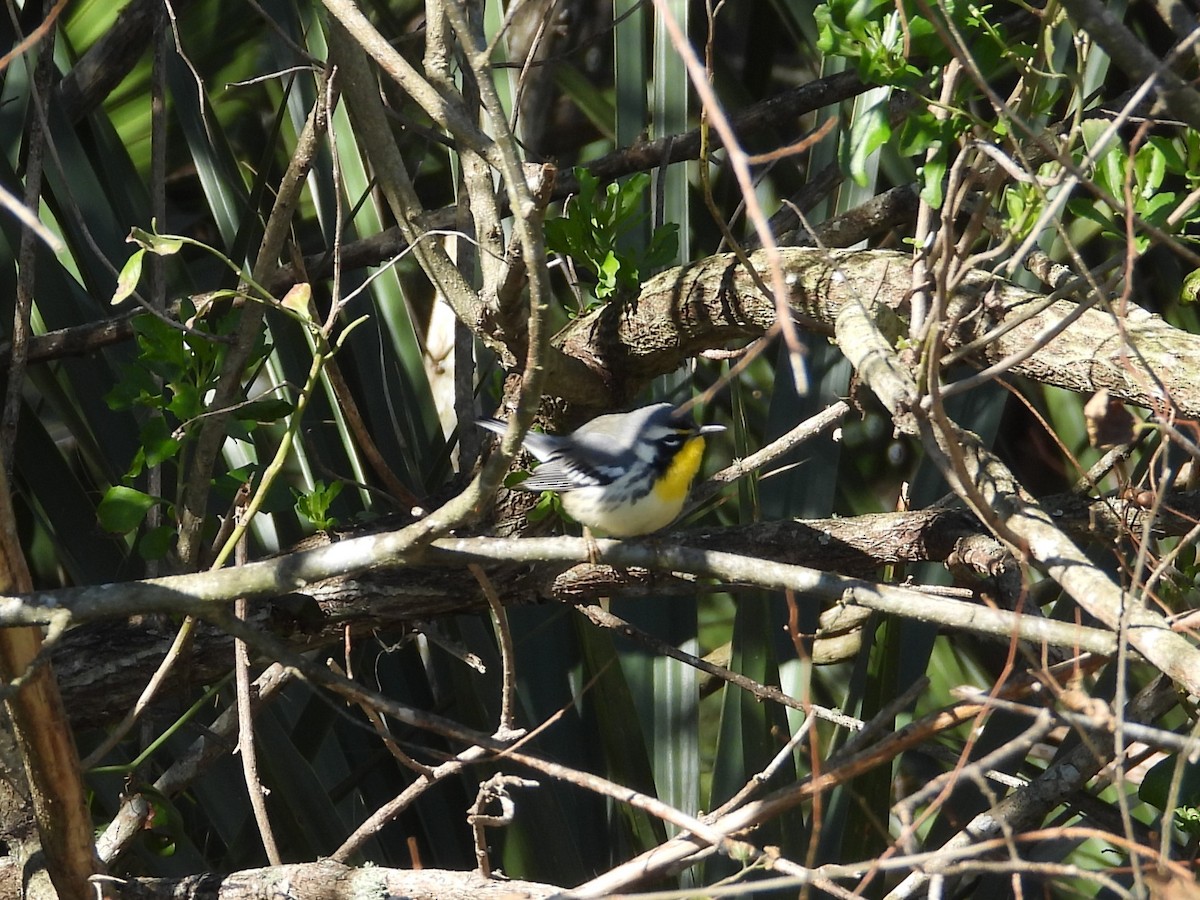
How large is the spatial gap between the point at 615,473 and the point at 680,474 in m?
0.21

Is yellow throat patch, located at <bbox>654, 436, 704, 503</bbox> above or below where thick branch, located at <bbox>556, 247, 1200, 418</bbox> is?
below

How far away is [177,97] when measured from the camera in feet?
9.17

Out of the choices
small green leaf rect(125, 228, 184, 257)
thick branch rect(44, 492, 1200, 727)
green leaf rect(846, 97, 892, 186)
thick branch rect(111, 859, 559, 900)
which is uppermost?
small green leaf rect(125, 228, 184, 257)

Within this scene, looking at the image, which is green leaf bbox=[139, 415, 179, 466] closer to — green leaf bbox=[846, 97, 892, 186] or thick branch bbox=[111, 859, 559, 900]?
thick branch bbox=[111, 859, 559, 900]

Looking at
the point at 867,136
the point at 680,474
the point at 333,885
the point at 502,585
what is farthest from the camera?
the point at 680,474

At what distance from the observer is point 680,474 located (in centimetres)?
250

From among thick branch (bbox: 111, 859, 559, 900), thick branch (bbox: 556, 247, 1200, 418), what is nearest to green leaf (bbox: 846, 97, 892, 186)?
thick branch (bbox: 556, 247, 1200, 418)

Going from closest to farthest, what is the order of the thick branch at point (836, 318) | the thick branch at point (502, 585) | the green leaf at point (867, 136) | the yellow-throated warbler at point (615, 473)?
the green leaf at point (867, 136) → the thick branch at point (836, 318) → the thick branch at point (502, 585) → the yellow-throated warbler at point (615, 473)

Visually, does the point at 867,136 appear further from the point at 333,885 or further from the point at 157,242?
the point at 333,885

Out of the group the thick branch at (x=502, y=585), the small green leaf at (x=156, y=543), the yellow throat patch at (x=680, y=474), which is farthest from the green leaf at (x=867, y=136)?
the small green leaf at (x=156, y=543)

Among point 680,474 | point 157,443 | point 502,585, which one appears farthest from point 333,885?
point 680,474

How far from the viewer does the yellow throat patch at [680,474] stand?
2.38 m

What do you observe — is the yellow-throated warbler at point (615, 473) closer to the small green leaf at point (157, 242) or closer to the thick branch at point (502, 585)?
the thick branch at point (502, 585)

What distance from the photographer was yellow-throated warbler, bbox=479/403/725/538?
2.32 metres
